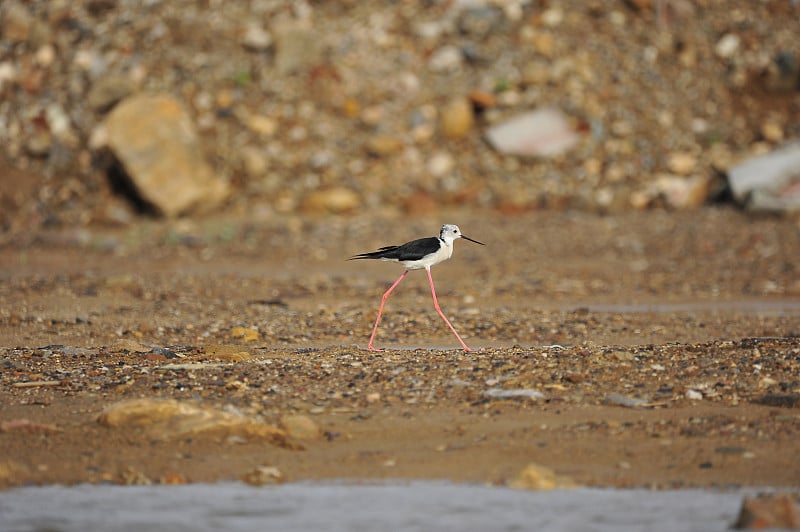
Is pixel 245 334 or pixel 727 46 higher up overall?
pixel 727 46

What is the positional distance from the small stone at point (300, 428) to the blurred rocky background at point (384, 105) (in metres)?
9.70

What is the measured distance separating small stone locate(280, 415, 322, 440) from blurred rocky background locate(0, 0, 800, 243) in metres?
9.70

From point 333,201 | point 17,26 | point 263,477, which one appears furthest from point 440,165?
point 263,477

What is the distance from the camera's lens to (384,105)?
57.3 feet

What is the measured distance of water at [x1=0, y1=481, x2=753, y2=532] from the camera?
5148 millimetres

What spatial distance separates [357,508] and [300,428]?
0.91 m

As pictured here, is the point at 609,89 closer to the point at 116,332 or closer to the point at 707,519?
the point at 116,332

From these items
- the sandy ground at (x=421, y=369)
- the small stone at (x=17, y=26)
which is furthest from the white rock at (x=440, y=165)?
the small stone at (x=17, y=26)

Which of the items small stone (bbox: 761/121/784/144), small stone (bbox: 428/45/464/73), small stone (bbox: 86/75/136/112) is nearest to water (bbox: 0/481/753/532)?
small stone (bbox: 86/75/136/112)

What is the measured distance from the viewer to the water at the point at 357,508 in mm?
5148

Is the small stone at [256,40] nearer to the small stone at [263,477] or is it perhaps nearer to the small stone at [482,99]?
the small stone at [482,99]

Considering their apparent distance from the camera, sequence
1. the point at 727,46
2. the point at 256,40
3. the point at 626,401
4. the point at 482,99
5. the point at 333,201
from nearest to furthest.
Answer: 1. the point at 626,401
2. the point at 333,201
3. the point at 482,99
4. the point at 256,40
5. the point at 727,46

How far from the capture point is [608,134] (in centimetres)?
1730

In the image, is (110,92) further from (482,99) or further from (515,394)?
(515,394)
